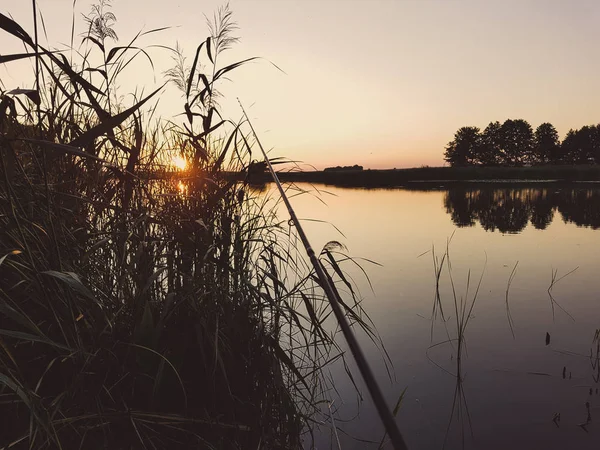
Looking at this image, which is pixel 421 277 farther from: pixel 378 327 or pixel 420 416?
pixel 420 416

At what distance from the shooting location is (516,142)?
316 feet

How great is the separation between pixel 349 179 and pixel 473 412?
49.5 metres

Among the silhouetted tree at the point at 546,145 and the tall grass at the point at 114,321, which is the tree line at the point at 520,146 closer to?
the silhouetted tree at the point at 546,145

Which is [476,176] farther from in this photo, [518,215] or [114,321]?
[114,321]

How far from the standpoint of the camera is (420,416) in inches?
139

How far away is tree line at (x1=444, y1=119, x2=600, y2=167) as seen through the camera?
87.8 meters

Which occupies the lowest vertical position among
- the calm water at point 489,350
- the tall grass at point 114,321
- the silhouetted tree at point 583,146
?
the calm water at point 489,350

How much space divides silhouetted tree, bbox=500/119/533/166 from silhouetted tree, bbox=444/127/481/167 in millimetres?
5746

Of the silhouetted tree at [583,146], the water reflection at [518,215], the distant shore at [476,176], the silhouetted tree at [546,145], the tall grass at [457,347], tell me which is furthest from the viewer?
the silhouetted tree at [546,145]

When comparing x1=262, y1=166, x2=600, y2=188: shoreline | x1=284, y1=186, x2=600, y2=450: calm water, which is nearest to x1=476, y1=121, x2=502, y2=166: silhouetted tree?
x1=262, y1=166, x2=600, y2=188: shoreline

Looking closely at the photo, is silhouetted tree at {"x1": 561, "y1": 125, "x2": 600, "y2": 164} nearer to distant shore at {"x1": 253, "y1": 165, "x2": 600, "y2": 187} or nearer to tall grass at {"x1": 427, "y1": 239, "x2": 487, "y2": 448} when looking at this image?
distant shore at {"x1": 253, "y1": 165, "x2": 600, "y2": 187}

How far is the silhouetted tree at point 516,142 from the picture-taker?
9588cm

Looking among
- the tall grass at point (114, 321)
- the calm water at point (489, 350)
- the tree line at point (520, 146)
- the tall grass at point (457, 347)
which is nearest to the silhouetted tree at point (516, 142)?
the tree line at point (520, 146)

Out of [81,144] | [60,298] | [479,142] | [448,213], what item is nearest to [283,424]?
[60,298]
